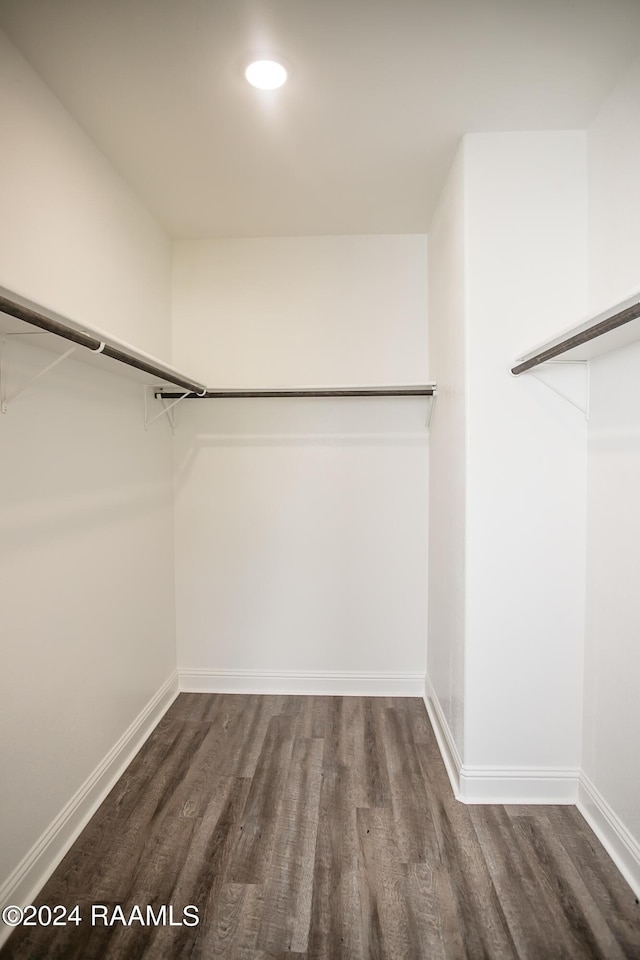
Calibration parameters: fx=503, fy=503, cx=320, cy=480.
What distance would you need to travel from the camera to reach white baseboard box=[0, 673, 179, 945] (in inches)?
60.8

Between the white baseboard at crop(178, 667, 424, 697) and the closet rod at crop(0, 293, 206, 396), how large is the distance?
177 centimetres

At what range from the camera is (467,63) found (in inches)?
63.1

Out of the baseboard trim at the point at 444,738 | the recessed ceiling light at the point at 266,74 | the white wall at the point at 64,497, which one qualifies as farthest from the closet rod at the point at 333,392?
Result: the baseboard trim at the point at 444,738

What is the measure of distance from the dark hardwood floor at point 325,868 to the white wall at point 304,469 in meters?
0.64

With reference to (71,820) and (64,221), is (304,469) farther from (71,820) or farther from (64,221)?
(71,820)

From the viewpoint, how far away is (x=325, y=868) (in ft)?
5.56

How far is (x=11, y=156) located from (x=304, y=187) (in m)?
1.23

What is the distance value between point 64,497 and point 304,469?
1383mm

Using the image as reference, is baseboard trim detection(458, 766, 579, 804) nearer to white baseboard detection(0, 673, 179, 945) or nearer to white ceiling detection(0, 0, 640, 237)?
white baseboard detection(0, 673, 179, 945)

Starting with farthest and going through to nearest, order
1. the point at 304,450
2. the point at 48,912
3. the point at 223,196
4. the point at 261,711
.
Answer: the point at 304,450, the point at 261,711, the point at 223,196, the point at 48,912

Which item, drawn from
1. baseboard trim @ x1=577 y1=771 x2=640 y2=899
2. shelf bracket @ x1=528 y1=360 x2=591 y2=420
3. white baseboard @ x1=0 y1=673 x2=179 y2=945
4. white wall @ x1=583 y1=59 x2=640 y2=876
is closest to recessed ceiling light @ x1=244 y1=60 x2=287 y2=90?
white wall @ x1=583 y1=59 x2=640 y2=876

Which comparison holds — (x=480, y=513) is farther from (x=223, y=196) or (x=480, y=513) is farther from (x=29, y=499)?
(x=223, y=196)

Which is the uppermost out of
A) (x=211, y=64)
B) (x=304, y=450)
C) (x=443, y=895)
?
(x=211, y=64)

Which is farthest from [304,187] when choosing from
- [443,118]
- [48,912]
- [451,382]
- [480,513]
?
[48,912]
